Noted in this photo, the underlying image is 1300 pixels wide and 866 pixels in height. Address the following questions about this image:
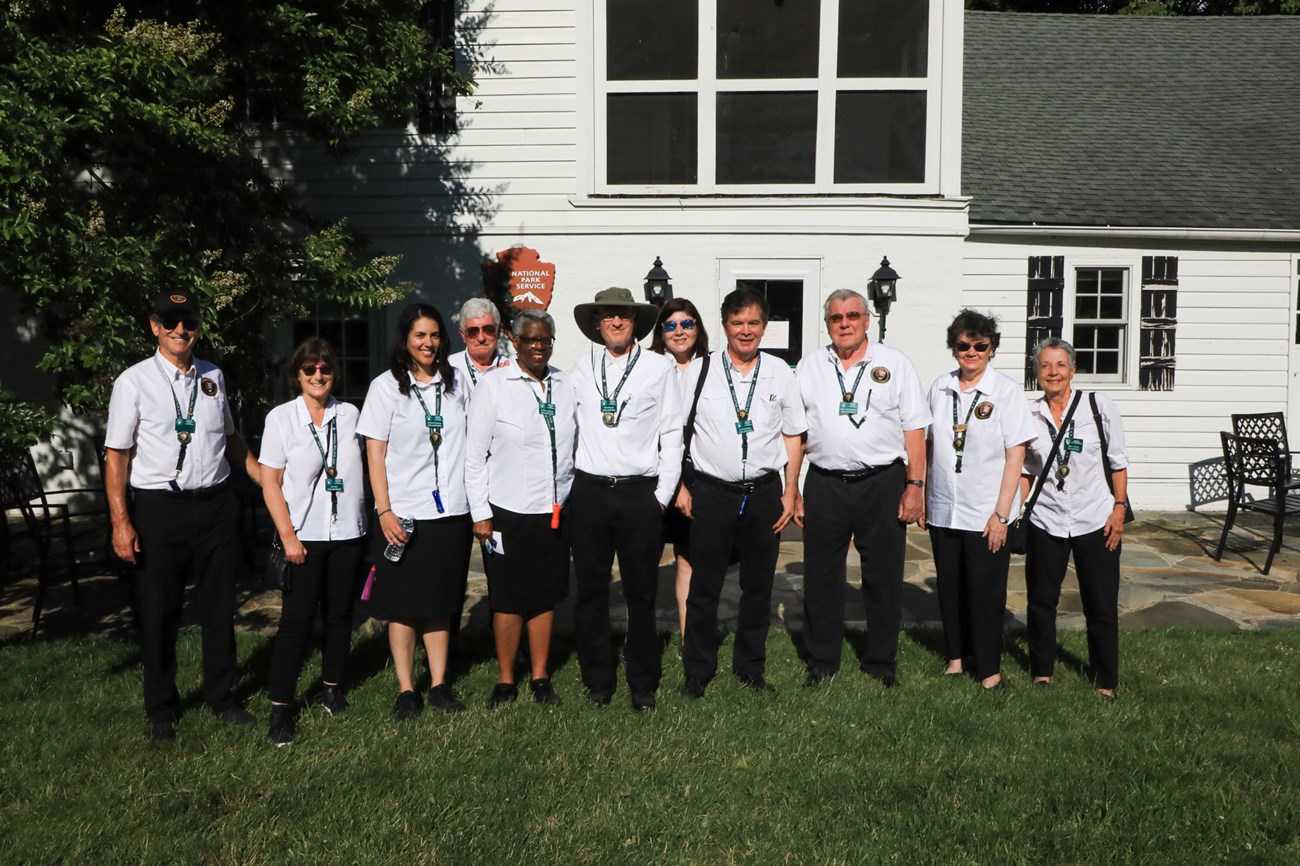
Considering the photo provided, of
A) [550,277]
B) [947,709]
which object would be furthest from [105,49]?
[947,709]

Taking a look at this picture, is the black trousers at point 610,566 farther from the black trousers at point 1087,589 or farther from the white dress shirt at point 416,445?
the black trousers at point 1087,589

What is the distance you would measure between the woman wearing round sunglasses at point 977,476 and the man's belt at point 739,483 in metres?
0.88

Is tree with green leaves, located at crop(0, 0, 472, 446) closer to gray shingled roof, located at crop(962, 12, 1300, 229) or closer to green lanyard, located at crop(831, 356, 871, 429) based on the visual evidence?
green lanyard, located at crop(831, 356, 871, 429)

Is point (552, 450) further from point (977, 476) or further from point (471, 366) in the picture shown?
point (977, 476)

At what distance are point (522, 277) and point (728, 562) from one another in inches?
246

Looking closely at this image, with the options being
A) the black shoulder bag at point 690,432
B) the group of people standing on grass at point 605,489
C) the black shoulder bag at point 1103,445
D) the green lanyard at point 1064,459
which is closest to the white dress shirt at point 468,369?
the group of people standing on grass at point 605,489

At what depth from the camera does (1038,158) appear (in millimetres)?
12234

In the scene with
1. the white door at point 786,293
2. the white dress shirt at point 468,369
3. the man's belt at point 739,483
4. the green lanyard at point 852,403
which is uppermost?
the white door at point 786,293

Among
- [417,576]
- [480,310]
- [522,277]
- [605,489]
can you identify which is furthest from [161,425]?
[522,277]

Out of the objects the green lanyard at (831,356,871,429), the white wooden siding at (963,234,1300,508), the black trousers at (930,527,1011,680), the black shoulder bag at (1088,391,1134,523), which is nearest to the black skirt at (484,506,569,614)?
the green lanyard at (831,356,871,429)

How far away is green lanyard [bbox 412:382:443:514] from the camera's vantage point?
4.62 m

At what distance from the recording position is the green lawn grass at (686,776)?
353 centimetres

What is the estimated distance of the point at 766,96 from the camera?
34.7 ft

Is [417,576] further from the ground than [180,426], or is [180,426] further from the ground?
[180,426]
